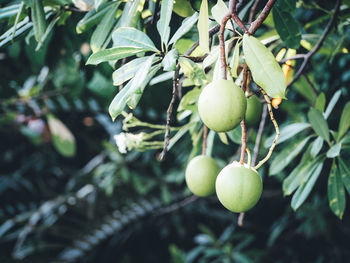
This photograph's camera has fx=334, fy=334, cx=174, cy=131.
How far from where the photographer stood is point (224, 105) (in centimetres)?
50

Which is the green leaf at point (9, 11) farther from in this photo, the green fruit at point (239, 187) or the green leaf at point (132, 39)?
the green fruit at point (239, 187)

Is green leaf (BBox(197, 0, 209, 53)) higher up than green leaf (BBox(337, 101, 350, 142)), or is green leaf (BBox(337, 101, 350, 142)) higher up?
green leaf (BBox(197, 0, 209, 53))

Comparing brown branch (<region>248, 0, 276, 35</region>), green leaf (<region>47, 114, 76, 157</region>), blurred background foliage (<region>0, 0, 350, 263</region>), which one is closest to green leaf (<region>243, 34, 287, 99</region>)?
brown branch (<region>248, 0, 276, 35</region>)

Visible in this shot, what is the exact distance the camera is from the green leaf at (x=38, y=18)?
0.78 m

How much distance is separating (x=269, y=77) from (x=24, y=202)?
8.72 feet

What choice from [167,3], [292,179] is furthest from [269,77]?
[292,179]

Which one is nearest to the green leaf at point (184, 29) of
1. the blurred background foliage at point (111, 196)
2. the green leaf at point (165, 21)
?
the green leaf at point (165, 21)

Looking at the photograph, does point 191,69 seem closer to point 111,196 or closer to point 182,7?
point 182,7

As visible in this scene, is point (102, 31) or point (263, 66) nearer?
point (263, 66)

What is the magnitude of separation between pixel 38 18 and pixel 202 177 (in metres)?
0.54

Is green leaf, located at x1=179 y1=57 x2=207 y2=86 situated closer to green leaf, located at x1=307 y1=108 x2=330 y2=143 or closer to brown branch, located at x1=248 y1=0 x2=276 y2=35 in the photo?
brown branch, located at x1=248 y1=0 x2=276 y2=35

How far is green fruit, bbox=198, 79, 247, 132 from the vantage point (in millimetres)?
500

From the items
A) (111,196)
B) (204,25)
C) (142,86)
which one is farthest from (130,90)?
(111,196)

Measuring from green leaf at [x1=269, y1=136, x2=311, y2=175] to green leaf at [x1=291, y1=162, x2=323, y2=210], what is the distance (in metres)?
0.07
